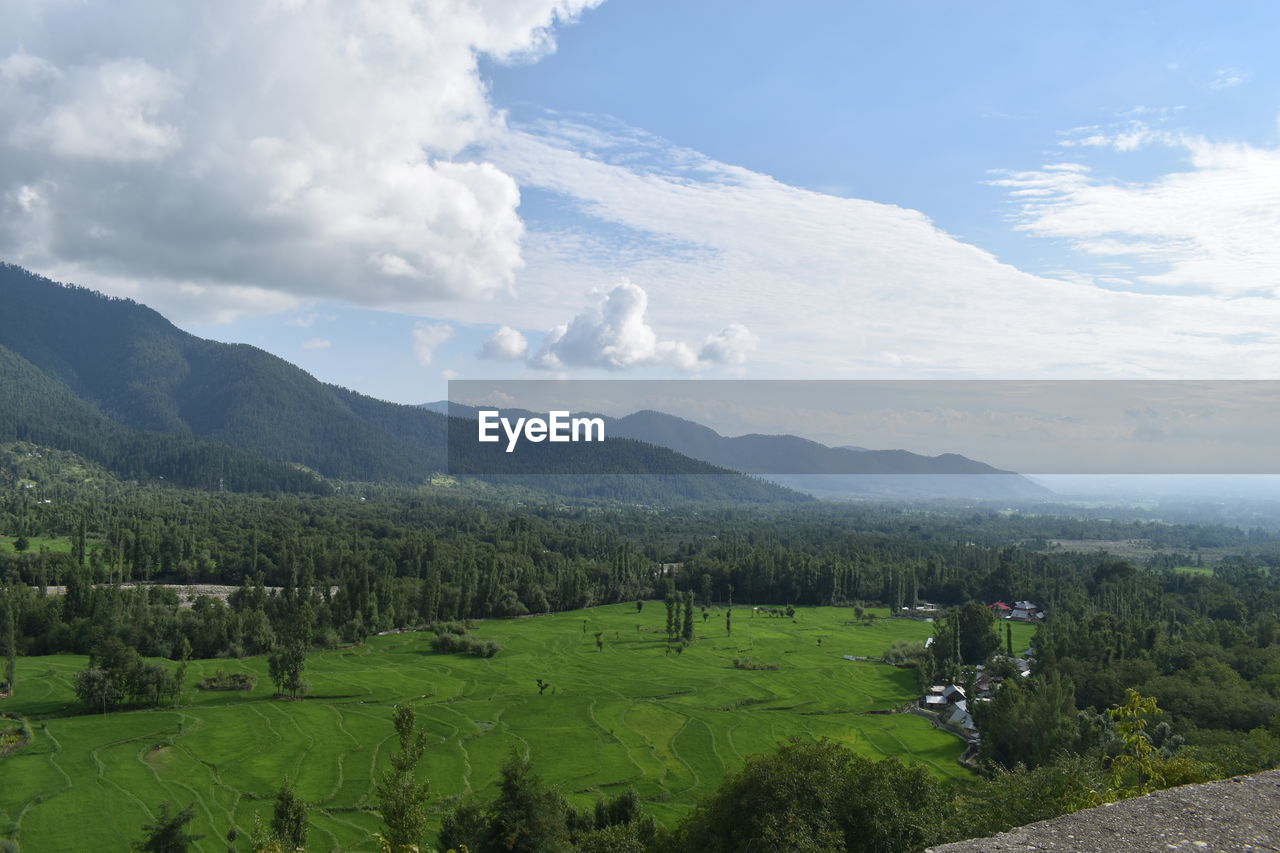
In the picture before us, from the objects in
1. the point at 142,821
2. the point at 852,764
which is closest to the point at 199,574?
the point at 142,821

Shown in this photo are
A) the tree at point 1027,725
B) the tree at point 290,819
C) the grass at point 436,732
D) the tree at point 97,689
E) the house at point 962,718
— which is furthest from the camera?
the house at point 962,718

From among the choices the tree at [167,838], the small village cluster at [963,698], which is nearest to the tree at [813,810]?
the tree at [167,838]

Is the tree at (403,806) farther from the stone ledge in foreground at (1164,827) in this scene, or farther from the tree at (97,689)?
the tree at (97,689)

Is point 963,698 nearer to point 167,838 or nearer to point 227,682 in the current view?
point 167,838

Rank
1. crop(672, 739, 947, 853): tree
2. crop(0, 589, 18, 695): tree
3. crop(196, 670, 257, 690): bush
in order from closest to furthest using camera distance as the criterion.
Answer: crop(672, 739, 947, 853): tree, crop(0, 589, 18, 695): tree, crop(196, 670, 257, 690): bush

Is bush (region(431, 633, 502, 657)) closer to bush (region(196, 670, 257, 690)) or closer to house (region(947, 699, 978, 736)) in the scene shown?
bush (region(196, 670, 257, 690))

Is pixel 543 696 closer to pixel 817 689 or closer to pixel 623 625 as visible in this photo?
pixel 817 689

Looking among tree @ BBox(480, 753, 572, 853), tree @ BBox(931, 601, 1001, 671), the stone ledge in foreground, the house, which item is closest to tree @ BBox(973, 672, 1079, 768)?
the house
